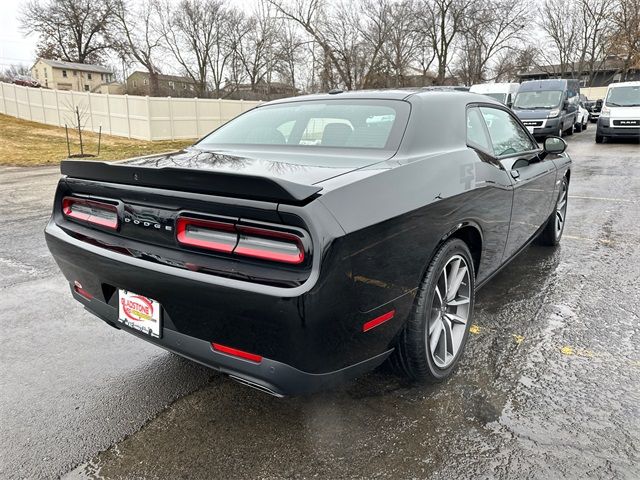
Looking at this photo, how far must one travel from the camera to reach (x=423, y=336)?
2.35 metres

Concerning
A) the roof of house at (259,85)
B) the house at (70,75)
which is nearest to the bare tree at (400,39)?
the roof of house at (259,85)

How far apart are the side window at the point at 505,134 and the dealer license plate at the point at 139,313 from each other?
8.08 feet

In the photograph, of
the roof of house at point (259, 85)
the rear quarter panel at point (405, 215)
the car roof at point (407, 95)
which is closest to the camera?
the rear quarter panel at point (405, 215)

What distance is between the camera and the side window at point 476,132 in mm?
3053

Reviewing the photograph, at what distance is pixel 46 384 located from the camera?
2645 mm

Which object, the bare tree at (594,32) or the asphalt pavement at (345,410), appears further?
the bare tree at (594,32)

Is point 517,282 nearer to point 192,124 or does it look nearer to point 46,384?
point 46,384

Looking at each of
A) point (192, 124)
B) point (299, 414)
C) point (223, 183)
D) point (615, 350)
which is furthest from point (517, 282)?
point (192, 124)

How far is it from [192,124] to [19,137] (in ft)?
25.9

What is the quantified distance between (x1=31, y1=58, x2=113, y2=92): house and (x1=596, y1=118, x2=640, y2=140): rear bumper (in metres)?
66.7

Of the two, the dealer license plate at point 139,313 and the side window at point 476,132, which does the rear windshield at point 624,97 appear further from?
the dealer license plate at point 139,313

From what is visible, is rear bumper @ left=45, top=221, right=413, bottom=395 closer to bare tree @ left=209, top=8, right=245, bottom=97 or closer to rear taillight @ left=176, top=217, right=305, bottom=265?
rear taillight @ left=176, top=217, right=305, bottom=265

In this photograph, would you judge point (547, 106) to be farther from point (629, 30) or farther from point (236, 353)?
point (629, 30)

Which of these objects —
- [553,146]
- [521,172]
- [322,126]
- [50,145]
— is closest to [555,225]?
[553,146]
